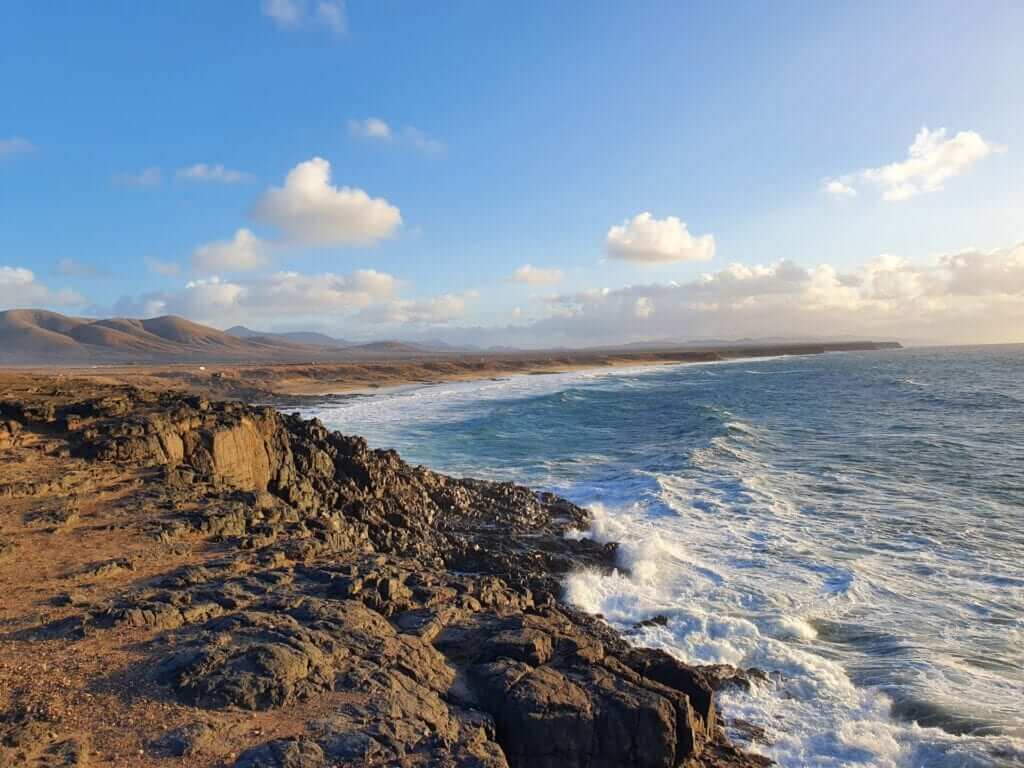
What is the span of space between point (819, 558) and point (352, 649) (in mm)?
12045

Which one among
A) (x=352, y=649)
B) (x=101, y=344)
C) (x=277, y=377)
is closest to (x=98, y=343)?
(x=101, y=344)

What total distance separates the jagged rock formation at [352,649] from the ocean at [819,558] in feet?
4.86

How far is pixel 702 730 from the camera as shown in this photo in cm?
739

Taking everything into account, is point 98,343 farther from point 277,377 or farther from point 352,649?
point 352,649

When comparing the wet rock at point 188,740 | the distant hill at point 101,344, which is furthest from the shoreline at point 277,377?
the distant hill at point 101,344

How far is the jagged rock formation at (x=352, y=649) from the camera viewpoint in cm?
585

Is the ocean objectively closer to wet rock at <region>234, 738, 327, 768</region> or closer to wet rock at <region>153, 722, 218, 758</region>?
wet rock at <region>234, 738, 327, 768</region>

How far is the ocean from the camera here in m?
8.53

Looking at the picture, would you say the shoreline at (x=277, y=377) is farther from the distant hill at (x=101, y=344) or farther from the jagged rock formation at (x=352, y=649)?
the distant hill at (x=101, y=344)

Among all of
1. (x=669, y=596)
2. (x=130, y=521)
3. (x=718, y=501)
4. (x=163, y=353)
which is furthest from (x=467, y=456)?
(x=163, y=353)

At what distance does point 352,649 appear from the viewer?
6.95 meters


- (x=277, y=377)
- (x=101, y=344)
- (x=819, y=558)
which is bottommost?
(x=819, y=558)

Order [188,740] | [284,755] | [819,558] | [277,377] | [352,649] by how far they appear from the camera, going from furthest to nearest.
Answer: [277,377], [819,558], [352,649], [188,740], [284,755]

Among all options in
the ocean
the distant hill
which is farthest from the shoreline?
the distant hill
